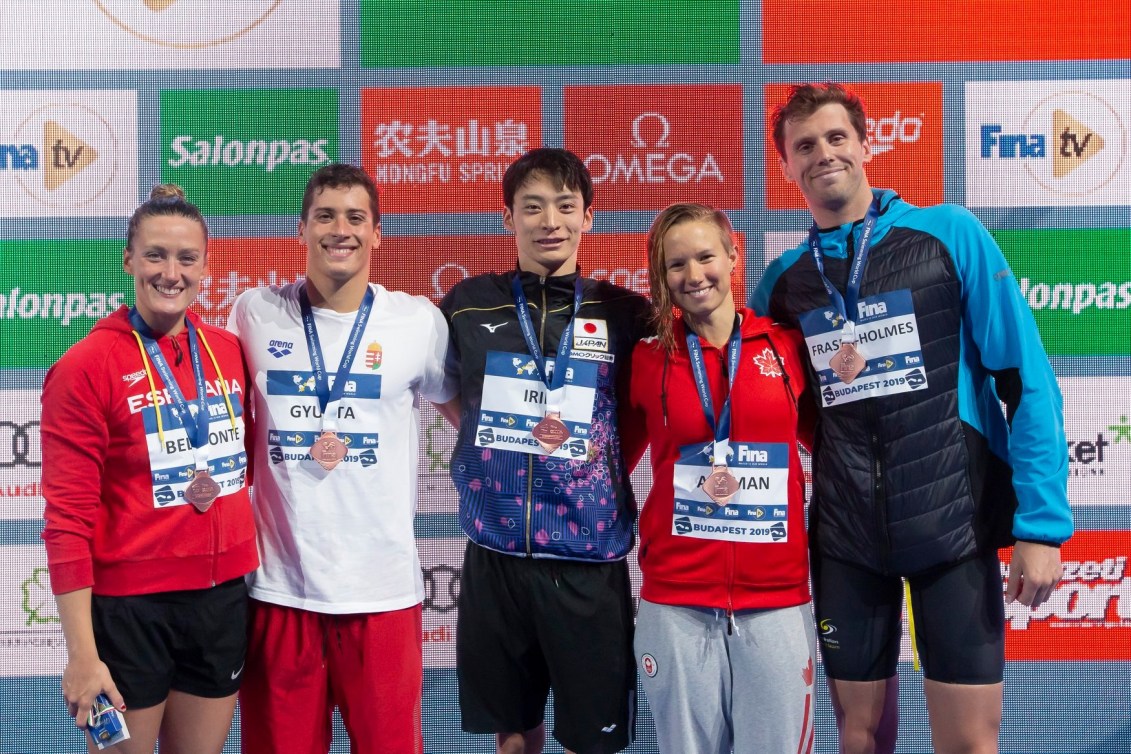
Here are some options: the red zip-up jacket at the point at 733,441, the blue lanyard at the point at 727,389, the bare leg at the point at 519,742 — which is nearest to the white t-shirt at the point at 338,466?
the bare leg at the point at 519,742

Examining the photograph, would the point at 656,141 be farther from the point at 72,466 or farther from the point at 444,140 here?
the point at 72,466

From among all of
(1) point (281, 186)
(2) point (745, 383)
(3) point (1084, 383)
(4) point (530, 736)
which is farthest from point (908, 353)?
(1) point (281, 186)

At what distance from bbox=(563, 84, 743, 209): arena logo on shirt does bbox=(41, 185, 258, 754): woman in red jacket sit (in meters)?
1.63

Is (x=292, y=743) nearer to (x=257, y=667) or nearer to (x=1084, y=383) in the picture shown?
(x=257, y=667)

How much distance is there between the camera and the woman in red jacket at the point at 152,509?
2084mm

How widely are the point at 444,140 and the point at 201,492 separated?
178cm

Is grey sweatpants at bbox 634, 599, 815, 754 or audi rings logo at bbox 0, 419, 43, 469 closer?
grey sweatpants at bbox 634, 599, 815, 754

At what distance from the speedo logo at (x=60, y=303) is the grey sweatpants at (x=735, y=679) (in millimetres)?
2510

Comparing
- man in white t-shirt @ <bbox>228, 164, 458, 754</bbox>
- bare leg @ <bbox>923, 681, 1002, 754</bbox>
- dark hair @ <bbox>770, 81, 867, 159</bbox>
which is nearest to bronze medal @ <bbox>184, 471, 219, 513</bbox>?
man in white t-shirt @ <bbox>228, 164, 458, 754</bbox>

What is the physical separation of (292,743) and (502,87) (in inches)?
93.8

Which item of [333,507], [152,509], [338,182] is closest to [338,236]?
[338,182]

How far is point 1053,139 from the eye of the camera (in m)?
3.44

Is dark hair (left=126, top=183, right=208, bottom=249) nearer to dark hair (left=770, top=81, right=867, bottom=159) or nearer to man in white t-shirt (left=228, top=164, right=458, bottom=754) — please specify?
man in white t-shirt (left=228, top=164, right=458, bottom=754)

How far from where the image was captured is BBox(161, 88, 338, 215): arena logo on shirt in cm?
345
